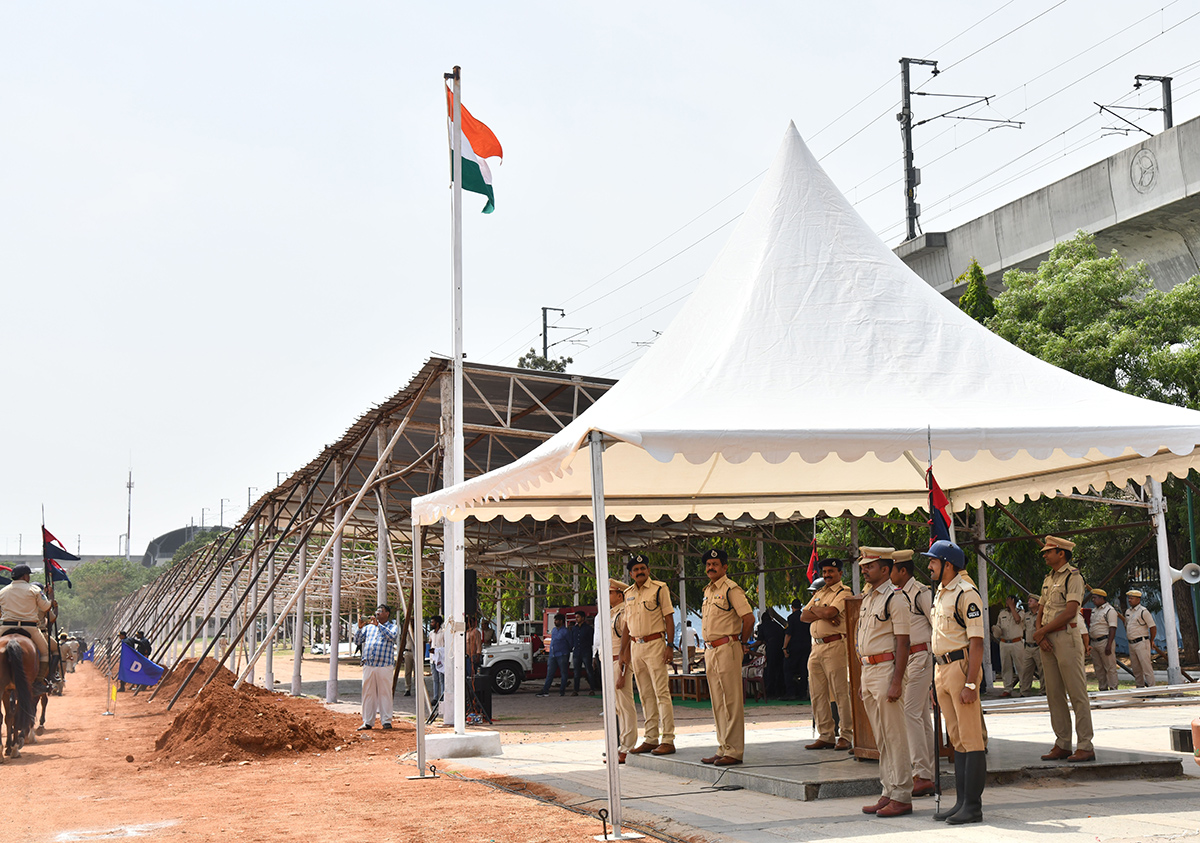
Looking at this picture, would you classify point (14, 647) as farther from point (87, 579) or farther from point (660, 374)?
point (87, 579)

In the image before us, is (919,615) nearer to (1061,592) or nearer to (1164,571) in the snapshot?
(1061,592)

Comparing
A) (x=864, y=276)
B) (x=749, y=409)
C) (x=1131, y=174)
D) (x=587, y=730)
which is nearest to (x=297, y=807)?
(x=749, y=409)

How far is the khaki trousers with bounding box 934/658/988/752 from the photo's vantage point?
6543 mm

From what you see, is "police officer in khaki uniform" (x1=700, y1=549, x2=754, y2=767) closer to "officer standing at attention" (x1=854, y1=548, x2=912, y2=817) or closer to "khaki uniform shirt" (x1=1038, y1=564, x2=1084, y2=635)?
"officer standing at attention" (x1=854, y1=548, x2=912, y2=817)

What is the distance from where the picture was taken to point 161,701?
24.9 meters

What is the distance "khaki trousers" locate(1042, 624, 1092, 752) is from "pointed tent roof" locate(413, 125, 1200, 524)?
4.73 feet

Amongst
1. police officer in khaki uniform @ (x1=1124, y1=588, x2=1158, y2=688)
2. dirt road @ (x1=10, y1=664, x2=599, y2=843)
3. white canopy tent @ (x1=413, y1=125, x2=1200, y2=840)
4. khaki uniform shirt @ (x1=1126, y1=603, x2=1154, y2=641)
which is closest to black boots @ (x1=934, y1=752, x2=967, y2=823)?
white canopy tent @ (x1=413, y1=125, x2=1200, y2=840)

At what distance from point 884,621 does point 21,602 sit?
10930mm

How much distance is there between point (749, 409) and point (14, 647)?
10.1 meters

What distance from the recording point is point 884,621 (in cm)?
731

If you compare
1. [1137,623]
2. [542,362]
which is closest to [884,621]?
[1137,623]

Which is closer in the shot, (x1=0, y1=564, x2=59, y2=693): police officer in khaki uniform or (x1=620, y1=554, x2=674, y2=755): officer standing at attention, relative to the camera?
(x1=620, y1=554, x2=674, y2=755): officer standing at attention

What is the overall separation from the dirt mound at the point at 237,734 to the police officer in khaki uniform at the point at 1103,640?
11593mm

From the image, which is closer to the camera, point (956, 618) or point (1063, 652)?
point (956, 618)
